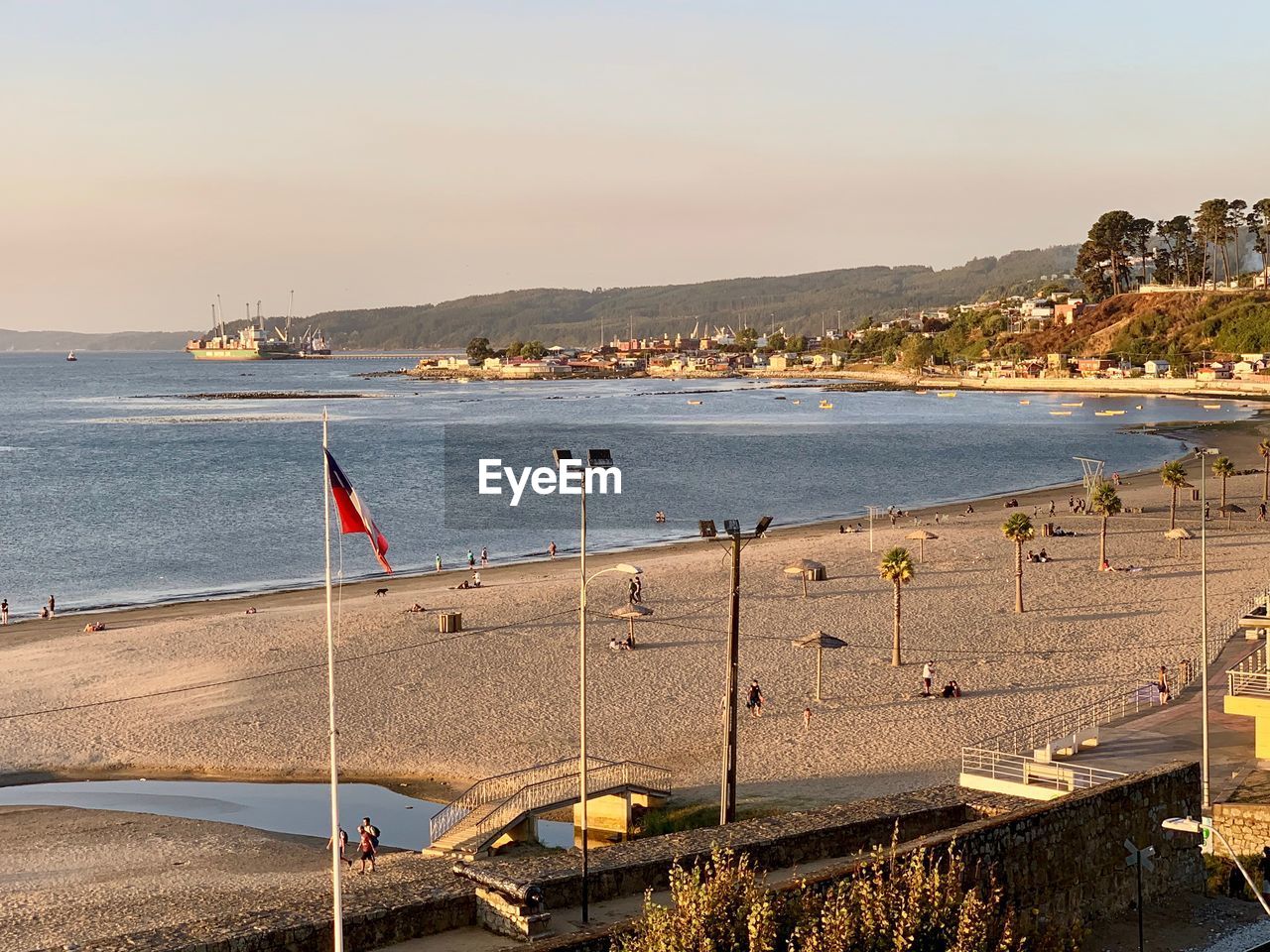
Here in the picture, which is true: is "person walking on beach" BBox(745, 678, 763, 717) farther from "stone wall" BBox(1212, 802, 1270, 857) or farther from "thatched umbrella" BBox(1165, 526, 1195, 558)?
"thatched umbrella" BBox(1165, 526, 1195, 558)

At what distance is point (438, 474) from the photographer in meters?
95.7

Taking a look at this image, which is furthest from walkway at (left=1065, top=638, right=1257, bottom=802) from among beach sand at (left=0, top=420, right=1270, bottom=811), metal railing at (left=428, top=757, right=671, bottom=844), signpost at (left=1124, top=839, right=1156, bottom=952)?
metal railing at (left=428, top=757, right=671, bottom=844)

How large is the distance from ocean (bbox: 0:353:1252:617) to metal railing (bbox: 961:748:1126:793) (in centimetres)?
3109

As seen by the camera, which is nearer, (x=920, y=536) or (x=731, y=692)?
(x=731, y=692)

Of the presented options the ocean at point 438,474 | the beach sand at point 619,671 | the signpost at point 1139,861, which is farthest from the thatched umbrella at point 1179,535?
the signpost at point 1139,861

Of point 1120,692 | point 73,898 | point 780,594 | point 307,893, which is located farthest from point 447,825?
point 780,594

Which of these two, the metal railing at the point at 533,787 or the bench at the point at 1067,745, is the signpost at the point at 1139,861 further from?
the metal railing at the point at 533,787

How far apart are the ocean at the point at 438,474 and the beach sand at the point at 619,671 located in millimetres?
10342

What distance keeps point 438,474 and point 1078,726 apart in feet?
243

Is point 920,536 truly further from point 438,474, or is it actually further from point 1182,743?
point 438,474

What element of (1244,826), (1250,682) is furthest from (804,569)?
(1244,826)

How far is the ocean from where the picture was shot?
2333 inches

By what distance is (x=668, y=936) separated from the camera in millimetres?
10391

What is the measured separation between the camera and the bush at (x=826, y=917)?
1045cm
